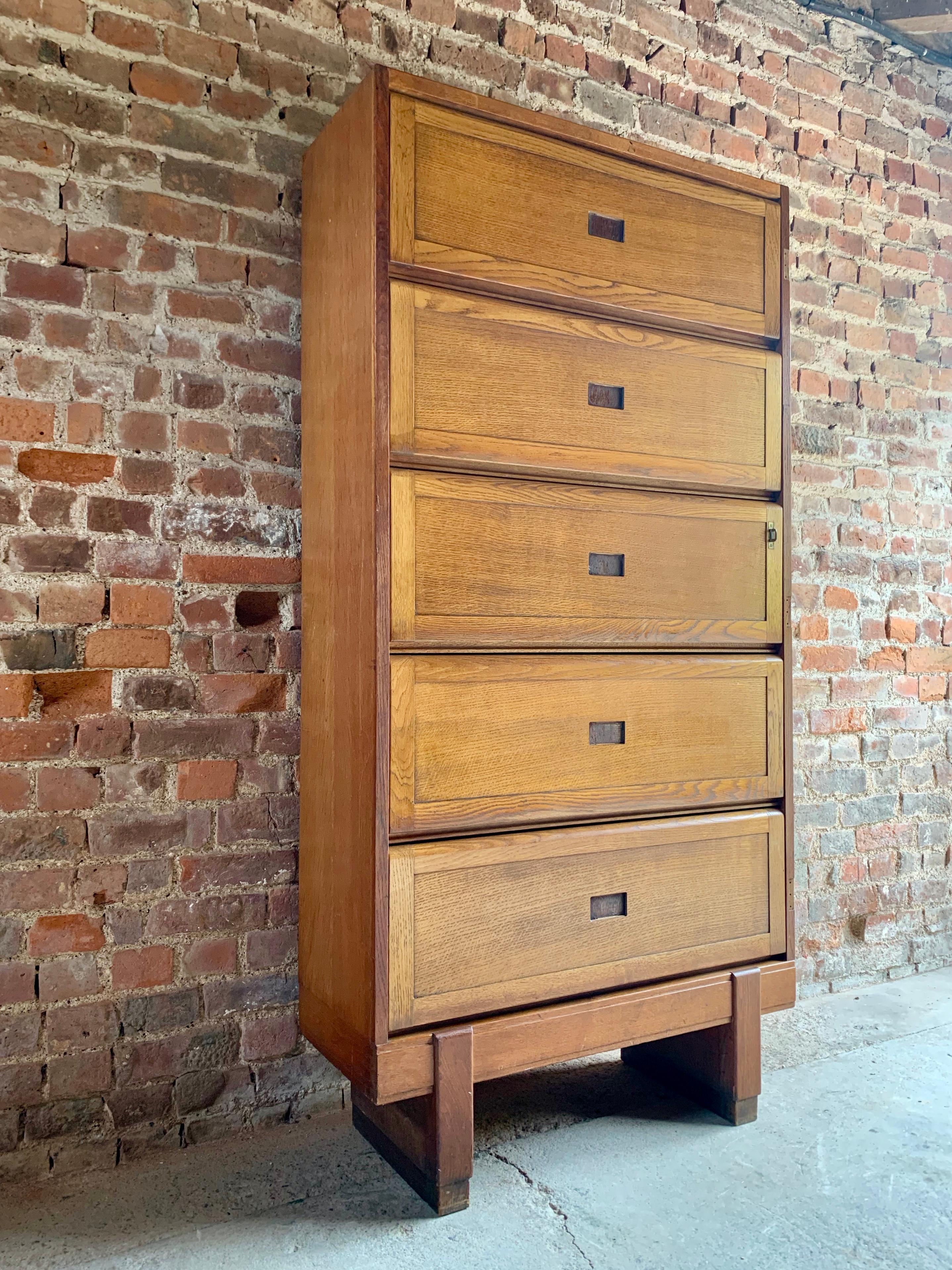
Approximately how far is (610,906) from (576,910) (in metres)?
0.08

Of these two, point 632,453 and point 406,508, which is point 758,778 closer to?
point 632,453

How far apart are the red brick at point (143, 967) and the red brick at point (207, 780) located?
276mm

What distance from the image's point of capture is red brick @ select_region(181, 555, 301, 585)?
69.7 inches

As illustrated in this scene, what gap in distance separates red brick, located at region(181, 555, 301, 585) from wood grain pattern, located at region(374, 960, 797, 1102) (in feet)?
2.83

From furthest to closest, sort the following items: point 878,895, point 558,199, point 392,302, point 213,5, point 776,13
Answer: point 878,895 → point 776,13 → point 213,5 → point 558,199 → point 392,302

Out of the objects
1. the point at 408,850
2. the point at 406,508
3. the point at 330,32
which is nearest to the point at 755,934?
the point at 408,850

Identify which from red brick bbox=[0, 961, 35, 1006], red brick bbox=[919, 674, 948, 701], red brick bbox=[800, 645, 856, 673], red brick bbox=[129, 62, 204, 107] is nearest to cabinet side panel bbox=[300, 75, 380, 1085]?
red brick bbox=[129, 62, 204, 107]

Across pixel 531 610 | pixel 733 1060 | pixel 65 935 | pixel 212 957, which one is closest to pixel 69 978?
pixel 65 935

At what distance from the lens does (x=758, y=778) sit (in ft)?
6.15

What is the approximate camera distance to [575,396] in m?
1.67

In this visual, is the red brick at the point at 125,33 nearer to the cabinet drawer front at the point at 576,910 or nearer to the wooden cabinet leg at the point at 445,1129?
Result: the cabinet drawer front at the point at 576,910

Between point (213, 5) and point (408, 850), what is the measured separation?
158 centimetres

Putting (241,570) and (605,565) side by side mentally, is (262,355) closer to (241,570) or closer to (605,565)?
(241,570)

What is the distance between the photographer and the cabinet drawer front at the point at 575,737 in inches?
59.9
